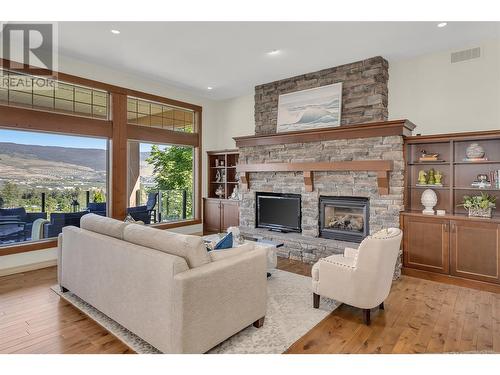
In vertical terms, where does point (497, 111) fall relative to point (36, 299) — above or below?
above

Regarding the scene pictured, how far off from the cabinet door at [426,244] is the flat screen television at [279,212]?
1857 mm

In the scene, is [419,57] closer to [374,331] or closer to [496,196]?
[496,196]

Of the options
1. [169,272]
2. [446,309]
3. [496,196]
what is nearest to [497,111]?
[496,196]

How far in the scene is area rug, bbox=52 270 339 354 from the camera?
8.17ft

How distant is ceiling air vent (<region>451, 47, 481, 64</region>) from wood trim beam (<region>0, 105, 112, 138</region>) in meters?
5.78

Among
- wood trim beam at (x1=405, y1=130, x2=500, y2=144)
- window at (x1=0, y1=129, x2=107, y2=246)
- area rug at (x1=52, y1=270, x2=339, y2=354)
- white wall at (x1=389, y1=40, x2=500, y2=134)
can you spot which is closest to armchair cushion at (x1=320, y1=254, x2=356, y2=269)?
area rug at (x1=52, y1=270, x2=339, y2=354)

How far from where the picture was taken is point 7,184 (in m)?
4.53

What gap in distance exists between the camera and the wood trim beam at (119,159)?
18.2 ft

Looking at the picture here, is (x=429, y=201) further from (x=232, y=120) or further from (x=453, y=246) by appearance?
(x=232, y=120)

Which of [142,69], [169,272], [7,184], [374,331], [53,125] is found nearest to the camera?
[169,272]

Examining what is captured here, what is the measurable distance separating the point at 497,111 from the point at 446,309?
2.87 meters

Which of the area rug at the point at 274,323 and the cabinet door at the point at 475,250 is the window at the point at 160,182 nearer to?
the area rug at the point at 274,323

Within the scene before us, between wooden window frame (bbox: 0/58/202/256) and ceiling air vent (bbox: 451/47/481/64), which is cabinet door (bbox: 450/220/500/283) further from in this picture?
wooden window frame (bbox: 0/58/202/256)
